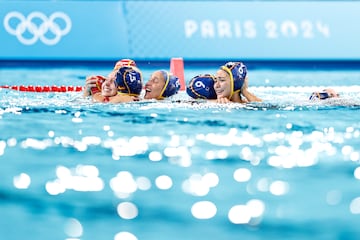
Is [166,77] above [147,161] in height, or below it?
above

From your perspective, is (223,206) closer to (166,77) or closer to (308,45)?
(166,77)

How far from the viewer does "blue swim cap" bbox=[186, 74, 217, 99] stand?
5.64 meters

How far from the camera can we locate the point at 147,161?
133 inches

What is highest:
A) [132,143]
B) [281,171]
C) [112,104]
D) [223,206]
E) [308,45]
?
[308,45]

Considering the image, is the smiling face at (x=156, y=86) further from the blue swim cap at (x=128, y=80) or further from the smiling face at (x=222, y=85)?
the smiling face at (x=222, y=85)

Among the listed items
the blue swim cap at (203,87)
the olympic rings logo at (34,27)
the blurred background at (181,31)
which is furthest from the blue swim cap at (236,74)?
the olympic rings logo at (34,27)

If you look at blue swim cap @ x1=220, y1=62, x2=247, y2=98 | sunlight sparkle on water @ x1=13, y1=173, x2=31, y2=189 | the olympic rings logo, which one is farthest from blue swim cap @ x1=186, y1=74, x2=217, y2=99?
the olympic rings logo

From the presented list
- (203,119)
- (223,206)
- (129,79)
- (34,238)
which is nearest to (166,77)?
(129,79)

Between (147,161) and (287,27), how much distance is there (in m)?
8.89

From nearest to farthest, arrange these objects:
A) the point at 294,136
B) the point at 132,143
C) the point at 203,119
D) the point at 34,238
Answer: the point at 34,238 < the point at 132,143 < the point at 294,136 < the point at 203,119

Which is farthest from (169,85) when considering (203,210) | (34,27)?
(34,27)

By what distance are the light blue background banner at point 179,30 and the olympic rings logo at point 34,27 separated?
0.06ft

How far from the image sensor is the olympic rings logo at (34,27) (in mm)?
10734

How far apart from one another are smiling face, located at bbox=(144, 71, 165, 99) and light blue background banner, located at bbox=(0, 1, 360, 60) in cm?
518
